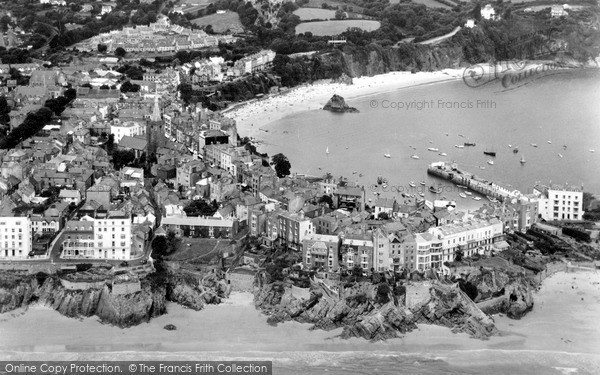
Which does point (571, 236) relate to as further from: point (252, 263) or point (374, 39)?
point (374, 39)

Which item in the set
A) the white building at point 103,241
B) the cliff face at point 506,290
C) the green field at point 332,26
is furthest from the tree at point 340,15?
the cliff face at point 506,290

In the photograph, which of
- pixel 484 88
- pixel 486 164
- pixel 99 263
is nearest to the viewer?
pixel 99 263

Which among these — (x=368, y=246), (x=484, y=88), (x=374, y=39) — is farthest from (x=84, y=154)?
Result: (x=374, y=39)

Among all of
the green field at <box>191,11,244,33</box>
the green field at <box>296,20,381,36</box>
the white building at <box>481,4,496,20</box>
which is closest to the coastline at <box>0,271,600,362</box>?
the green field at <box>191,11,244,33</box>

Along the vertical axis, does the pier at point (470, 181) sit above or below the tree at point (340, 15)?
above

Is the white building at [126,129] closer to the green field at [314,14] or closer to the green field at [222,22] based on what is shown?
the green field at [222,22]

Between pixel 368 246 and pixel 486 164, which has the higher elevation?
pixel 368 246

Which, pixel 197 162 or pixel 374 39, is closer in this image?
pixel 197 162
